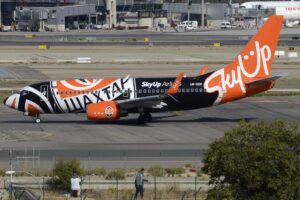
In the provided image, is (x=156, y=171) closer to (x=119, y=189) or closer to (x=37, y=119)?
(x=119, y=189)

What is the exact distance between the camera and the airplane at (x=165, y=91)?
63.9 m

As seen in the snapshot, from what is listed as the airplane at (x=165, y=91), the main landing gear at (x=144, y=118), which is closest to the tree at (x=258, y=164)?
the airplane at (x=165, y=91)

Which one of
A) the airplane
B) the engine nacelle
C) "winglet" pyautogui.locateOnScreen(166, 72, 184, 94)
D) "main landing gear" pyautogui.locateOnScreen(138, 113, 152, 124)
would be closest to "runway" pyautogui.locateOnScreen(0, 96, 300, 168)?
"main landing gear" pyautogui.locateOnScreen(138, 113, 152, 124)

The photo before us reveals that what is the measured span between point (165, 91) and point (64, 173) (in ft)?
76.1

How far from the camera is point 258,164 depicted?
33125 mm

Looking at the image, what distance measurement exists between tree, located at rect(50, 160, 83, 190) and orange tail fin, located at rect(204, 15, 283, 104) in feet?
76.4

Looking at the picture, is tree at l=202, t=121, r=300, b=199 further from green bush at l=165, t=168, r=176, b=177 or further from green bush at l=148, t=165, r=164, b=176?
green bush at l=165, t=168, r=176, b=177

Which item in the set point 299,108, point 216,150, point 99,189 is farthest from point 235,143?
point 299,108

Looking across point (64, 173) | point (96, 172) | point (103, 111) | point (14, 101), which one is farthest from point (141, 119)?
point (64, 173)

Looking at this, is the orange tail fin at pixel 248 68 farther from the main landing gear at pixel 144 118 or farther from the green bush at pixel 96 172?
the green bush at pixel 96 172

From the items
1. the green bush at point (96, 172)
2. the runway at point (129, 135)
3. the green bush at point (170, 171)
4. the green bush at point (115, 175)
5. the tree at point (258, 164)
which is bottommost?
the runway at point (129, 135)

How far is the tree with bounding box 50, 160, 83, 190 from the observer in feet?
137

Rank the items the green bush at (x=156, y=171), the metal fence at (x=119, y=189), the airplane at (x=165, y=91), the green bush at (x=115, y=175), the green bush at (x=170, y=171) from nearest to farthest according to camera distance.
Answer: the metal fence at (x=119, y=189), the green bush at (x=115, y=175), the green bush at (x=156, y=171), the green bush at (x=170, y=171), the airplane at (x=165, y=91)

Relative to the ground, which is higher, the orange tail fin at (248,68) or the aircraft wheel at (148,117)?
the orange tail fin at (248,68)
